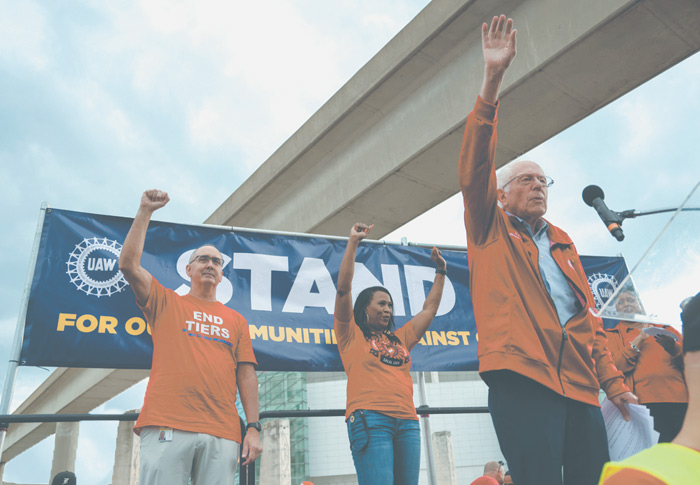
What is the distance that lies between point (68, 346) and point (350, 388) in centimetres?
221

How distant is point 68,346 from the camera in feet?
13.4

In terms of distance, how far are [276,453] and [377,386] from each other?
62.5 ft

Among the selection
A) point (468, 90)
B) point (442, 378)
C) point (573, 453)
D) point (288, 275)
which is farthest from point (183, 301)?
point (442, 378)

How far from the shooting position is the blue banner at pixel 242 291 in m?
4.16

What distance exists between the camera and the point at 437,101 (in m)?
6.09

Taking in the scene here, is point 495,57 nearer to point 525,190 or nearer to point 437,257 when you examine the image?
point 525,190

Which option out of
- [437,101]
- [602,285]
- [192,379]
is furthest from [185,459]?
[602,285]

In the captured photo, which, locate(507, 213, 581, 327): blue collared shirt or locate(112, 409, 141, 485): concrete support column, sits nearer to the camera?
locate(507, 213, 581, 327): blue collared shirt

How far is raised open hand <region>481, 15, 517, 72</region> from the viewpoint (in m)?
1.96

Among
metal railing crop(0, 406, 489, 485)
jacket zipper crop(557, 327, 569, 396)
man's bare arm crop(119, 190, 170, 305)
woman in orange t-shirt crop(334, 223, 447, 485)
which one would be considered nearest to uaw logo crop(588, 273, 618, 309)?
woman in orange t-shirt crop(334, 223, 447, 485)

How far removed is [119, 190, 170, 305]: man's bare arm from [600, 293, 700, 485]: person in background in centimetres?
282

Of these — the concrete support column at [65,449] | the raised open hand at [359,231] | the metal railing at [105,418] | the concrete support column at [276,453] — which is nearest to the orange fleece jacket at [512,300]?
the raised open hand at [359,231]

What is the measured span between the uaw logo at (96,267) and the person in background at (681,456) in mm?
4284

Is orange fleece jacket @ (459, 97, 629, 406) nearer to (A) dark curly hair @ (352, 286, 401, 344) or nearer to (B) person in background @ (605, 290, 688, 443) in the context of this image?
(A) dark curly hair @ (352, 286, 401, 344)
